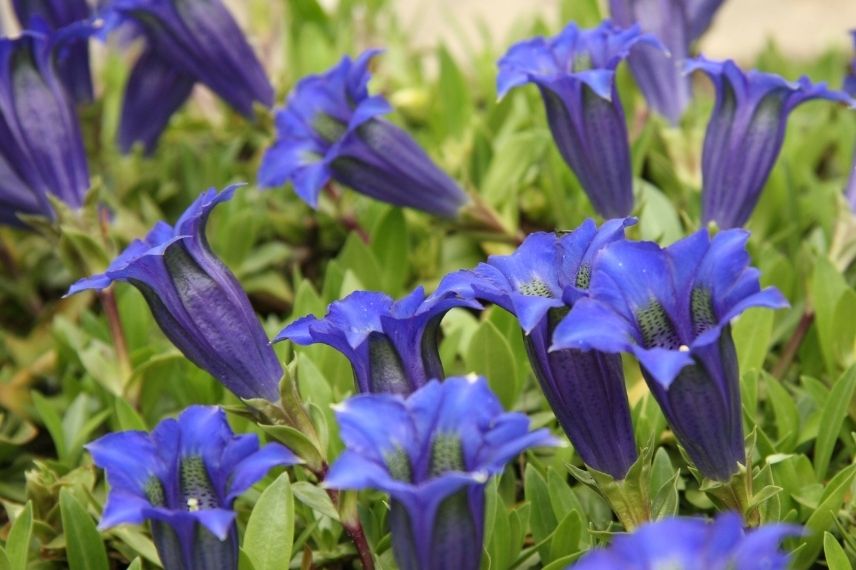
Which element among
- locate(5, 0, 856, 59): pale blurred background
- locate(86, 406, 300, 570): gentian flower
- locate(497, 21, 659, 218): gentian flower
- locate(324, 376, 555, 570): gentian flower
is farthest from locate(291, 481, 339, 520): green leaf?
locate(5, 0, 856, 59): pale blurred background

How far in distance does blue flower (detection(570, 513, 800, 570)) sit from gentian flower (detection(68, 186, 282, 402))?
606 mm

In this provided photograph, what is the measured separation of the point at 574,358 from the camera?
3.97 feet

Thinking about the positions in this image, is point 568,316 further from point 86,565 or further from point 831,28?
point 831,28

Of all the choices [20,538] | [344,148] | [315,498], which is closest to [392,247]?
[344,148]

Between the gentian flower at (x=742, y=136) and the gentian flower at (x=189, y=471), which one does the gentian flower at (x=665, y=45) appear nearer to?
the gentian flower at (x=742, y=136)

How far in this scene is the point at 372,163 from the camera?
1.75 m

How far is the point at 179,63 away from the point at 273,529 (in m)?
1.03

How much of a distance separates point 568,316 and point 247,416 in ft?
1.66

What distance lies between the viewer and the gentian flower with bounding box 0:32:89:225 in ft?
5.89

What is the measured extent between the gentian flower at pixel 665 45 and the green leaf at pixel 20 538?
1203 mm

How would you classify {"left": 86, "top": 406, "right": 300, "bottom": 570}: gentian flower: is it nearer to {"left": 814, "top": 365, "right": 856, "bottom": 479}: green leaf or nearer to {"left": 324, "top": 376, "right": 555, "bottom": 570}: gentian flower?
{"left": 324, "top": 376, "right": 555, "bottom": 570}: gentian flower

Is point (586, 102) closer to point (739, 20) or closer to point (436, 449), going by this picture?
point (436, 449)

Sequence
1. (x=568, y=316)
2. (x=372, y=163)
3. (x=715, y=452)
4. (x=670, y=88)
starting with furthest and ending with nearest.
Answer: (x=670, y=88) < (x=372, y=163) < (x=715, y=452) < (x=568, y=316)

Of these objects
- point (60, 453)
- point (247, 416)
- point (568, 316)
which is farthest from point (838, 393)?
point (60, 453)
